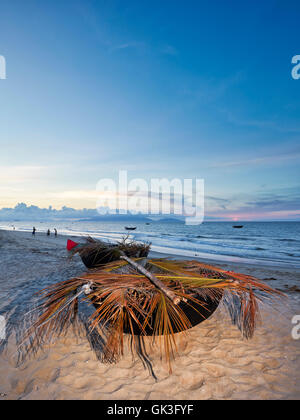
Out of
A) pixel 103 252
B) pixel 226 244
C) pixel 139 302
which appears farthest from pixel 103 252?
pixel 226 244

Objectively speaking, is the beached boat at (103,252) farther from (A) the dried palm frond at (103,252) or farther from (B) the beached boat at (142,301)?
(B) the beached boat at (142,301)

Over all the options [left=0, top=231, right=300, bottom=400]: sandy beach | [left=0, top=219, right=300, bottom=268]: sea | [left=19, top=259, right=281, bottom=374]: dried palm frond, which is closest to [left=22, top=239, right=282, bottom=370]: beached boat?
[left=19, top=259, right=281, bottom=374]: dried palm frond

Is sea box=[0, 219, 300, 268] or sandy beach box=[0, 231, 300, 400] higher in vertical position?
sandy beach box=[0, 231, 300, 400]

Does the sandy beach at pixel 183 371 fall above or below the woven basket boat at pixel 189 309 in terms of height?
below

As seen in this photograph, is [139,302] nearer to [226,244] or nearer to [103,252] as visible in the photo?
[103,252]

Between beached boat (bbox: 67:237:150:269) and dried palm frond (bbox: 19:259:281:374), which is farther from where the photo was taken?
beached boat (bbox: 67:237:150:269)

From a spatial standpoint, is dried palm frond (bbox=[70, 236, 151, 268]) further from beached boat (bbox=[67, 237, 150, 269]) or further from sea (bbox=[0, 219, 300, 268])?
sea (bbox=[0, 219, 300, 268])

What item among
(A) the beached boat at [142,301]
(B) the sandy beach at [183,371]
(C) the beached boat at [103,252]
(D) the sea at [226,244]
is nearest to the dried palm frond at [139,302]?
(A) the beached boat at [142,301]

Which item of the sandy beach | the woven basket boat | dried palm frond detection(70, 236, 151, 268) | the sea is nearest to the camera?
the sandy beach

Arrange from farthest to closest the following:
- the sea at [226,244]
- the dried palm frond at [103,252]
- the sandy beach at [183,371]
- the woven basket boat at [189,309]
→ 1. the sea at [226,244]
2. the dried palm frond at [103,252]
3. the woven basket boat at [189,309]
4. the sandy beach at [183,371]

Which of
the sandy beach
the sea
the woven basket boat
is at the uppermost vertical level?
the woven basket boat
